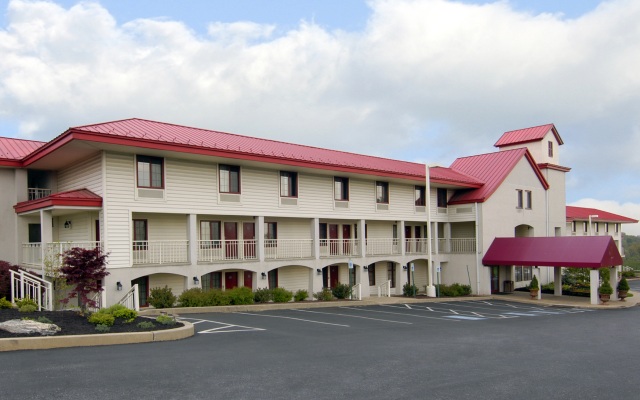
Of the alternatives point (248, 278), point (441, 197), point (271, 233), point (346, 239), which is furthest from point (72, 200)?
point (441, 197)

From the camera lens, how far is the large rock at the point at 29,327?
502 inches

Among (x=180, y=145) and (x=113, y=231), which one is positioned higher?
(x=180, y=145)

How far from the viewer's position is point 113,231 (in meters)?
22.0

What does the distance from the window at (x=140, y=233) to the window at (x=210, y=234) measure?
2.90 metres

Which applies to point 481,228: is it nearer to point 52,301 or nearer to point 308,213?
point 308,213

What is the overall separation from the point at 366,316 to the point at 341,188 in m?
11.5

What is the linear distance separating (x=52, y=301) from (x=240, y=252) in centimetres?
881

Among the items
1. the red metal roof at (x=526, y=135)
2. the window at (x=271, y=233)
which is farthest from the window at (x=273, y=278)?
the red metal roof at (x=526, y=135)

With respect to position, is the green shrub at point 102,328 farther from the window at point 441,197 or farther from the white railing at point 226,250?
the window at point 441,197

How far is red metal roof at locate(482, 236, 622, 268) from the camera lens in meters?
32.5

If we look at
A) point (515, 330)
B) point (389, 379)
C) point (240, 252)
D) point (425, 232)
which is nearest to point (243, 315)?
point (240, 252)

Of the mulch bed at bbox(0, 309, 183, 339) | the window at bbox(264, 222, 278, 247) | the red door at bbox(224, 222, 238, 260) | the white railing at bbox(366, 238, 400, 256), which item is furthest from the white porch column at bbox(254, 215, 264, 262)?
the mulch bed at bbox(0, 309, 183, 339)

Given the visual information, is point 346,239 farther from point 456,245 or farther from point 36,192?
point 36,192

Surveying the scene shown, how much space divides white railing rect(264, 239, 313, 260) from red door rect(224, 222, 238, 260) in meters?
1.68
